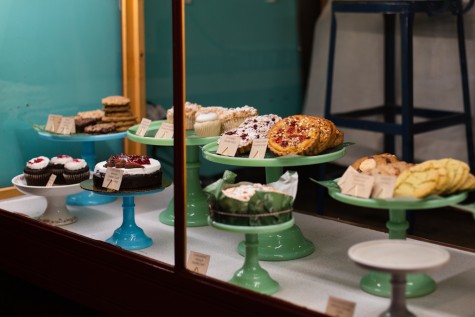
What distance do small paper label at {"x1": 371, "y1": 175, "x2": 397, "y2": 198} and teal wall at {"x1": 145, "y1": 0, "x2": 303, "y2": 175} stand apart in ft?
2.59

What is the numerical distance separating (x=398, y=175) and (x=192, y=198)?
31.9 inches

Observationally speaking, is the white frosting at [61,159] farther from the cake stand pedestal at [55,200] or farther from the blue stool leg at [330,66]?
the blue stool leg at [330,66]

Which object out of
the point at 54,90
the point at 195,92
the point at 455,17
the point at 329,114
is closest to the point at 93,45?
the point at 54,90

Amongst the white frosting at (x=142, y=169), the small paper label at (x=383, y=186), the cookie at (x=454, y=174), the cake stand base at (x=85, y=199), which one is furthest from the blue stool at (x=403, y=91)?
the cake stand base at (x=85, y=199)

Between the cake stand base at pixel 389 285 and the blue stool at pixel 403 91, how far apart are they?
0.32 m

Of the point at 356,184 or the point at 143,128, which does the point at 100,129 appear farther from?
the point at 356,184

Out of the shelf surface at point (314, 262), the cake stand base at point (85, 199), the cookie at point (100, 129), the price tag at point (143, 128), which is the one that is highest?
the price tag at point (143, 128)

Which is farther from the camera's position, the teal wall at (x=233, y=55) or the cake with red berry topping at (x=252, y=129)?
the teal wall at (x=233, y=55)

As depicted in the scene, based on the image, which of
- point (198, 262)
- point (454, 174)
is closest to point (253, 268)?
point (198, 262)

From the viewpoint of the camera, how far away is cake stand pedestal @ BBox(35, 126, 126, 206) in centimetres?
284

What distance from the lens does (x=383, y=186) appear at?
182 cm

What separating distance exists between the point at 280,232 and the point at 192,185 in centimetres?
43

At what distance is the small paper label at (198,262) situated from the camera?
209 centimetres

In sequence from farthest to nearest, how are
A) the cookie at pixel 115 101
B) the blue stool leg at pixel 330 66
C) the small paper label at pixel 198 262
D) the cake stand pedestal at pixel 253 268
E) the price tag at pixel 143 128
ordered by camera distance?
the blue stool leg at pixel 330 66 → the cookie at pixel 115 101 → the price tag at pixel 143 128 → the small paper label at pixel 198 262 → the cake stand pedestal at pixel 253 268
